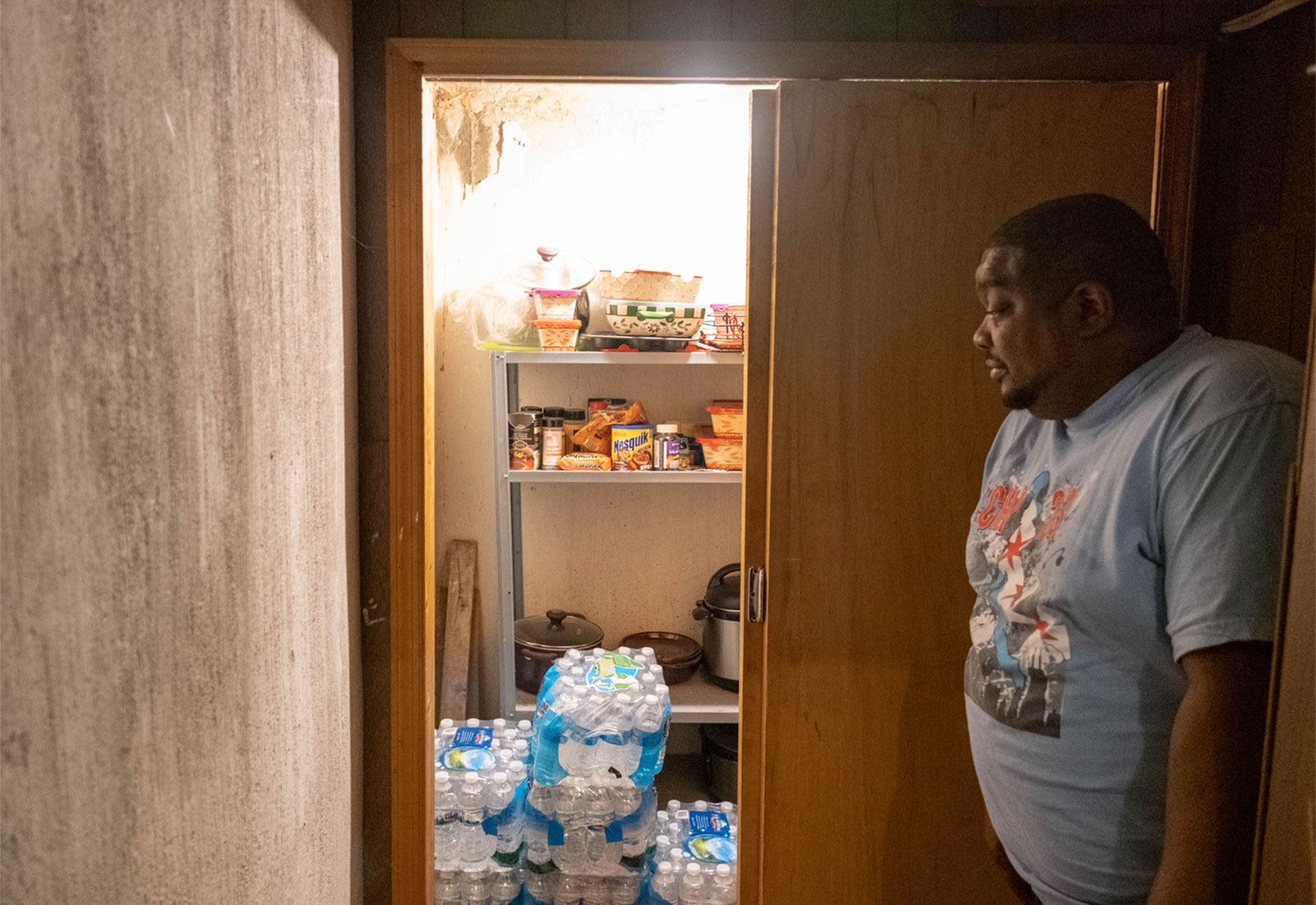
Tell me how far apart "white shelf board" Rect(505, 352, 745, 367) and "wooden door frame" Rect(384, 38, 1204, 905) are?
2.65ft

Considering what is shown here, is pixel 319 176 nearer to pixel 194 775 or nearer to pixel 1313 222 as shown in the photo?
pixel 194 775

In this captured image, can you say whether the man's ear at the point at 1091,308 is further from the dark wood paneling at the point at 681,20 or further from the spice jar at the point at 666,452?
the spice jar at the point at 666,452

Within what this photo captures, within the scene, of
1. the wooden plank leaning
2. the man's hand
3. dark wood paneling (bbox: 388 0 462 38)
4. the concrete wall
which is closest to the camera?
the concrete wall

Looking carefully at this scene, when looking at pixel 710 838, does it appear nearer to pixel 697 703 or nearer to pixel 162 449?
pixel 697 703

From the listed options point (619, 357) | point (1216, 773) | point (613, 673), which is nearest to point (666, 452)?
point (619, 357)

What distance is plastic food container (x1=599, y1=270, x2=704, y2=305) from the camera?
254 centimetres

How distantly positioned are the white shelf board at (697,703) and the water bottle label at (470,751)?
0.21 meters

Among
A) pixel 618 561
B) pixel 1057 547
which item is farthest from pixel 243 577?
pixel 618 561

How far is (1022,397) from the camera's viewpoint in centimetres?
129

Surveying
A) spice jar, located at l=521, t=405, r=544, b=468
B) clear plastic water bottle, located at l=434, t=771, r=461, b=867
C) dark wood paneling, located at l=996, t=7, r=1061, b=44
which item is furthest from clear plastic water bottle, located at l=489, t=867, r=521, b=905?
dark wood paneling, located at l=996, t=7, r=1061, b=44

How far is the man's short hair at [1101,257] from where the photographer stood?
1.18 m

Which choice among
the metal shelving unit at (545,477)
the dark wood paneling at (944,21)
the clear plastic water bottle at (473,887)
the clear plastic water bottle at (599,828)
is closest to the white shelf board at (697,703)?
the metal shelving unit at (545,477)

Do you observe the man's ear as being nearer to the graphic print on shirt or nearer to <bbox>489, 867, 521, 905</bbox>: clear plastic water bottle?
the graphic print on shirt

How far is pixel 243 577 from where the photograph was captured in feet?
3.45
